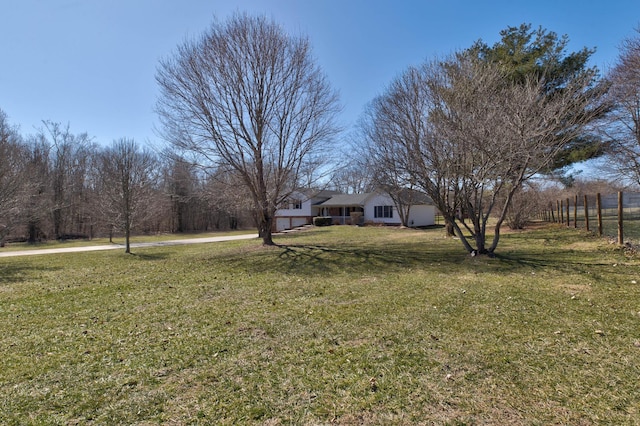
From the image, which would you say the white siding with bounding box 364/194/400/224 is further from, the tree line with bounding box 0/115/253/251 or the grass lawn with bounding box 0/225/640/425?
the grass lawn with bounding box 0/225/640/425

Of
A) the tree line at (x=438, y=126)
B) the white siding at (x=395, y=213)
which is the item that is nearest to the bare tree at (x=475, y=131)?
the tree line at (x=438, y=126)

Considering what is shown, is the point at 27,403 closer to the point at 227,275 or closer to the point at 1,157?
the point at 227,275

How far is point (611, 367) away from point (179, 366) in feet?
13.1

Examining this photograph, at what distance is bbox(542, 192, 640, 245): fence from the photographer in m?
9.49

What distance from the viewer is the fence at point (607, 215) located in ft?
31.1

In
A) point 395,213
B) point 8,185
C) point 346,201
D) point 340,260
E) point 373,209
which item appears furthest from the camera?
point 346,201

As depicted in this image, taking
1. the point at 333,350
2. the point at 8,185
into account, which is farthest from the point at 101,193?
the point at 333,350

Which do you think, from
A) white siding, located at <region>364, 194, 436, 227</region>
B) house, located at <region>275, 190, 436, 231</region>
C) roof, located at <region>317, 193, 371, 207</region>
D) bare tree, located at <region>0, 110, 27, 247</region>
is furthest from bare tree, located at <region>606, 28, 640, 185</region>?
bare tree, located at <region>0, 110, 27, 247</region>

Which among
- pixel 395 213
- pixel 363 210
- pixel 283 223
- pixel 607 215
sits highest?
pixel 363 210

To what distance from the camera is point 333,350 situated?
140 inches

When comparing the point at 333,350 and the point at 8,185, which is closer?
the point at 333,350

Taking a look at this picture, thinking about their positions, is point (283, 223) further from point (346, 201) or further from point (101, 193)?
point (101, 193)

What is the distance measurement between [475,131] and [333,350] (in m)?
6.76

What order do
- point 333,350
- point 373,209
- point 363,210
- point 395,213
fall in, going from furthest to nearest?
point 363,210, point 373,209, point 395,213, point 333,350
